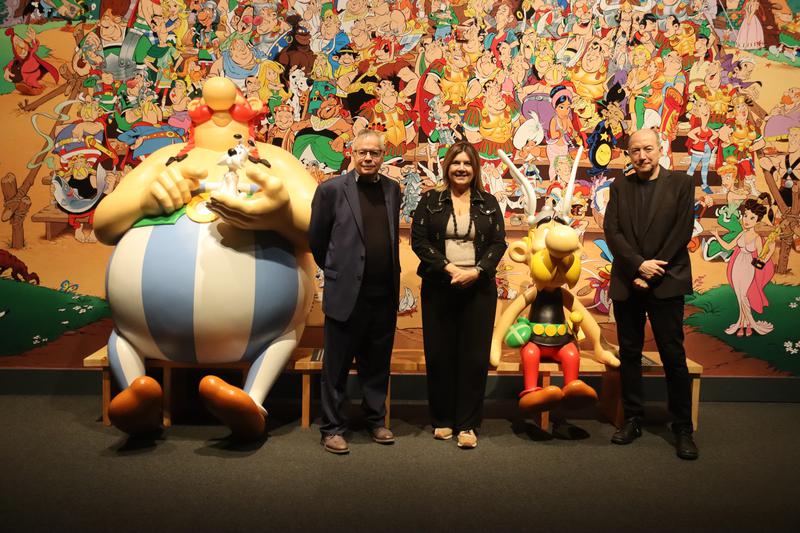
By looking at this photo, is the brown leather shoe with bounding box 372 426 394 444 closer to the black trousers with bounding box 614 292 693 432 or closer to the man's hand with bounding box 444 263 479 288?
the man's hand with bounding box 444 263 479 288

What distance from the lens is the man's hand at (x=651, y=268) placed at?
3.24m

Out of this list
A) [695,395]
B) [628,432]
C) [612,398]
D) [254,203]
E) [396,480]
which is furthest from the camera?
[612,398]

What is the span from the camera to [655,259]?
3.31 m

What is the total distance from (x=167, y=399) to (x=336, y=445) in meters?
0.95

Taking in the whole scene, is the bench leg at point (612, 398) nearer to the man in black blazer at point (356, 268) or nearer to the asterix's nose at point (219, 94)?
the man in black blazer at point (356, 268)

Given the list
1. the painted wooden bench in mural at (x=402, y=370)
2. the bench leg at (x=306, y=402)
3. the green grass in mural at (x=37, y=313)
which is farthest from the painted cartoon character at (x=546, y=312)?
the green grass in mural at (x=37, y=313)

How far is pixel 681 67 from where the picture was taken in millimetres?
4172

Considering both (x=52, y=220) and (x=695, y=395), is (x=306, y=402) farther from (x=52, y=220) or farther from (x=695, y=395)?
(x=695, y=395)

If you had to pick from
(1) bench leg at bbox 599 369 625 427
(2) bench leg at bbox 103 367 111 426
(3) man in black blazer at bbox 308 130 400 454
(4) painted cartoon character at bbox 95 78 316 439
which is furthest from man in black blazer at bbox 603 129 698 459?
(2) bench leg at bbox 103 367 111 426

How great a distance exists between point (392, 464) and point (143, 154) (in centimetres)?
233

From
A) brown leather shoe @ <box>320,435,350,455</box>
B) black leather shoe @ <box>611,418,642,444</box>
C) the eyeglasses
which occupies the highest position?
the eyeglasses

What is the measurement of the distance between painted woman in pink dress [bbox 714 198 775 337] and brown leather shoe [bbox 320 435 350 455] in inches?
101

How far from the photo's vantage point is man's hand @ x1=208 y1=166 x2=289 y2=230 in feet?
10.2

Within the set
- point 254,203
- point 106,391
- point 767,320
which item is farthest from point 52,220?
point 767,320
